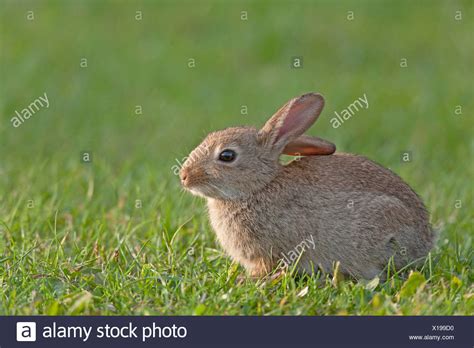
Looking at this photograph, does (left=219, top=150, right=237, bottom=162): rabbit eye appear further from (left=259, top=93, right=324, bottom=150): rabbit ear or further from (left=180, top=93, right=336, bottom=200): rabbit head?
(left=259, top=93, right=324, bottom=150): rabbit ear

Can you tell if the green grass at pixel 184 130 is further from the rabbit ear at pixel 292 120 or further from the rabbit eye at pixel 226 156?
the rabbit ear at pixel 292 120

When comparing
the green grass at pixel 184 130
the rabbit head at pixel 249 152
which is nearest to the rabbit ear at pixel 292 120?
the rabbit head at pixel 249 152

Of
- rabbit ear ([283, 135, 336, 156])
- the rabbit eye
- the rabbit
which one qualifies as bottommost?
the rabbit

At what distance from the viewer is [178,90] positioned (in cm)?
1234

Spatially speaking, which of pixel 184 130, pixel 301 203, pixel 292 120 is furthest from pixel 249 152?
pixel 184 130

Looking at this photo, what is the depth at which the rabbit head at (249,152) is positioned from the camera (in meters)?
6.29

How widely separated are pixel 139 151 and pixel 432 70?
5.43m

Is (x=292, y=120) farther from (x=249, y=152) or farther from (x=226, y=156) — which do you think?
(x=226, y=156)

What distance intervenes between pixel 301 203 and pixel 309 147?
536 millimetres

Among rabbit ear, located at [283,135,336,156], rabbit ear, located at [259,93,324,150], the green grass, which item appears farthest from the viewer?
rabbit ear, located at [283,135,336,156]

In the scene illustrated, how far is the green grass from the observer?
5746 mm

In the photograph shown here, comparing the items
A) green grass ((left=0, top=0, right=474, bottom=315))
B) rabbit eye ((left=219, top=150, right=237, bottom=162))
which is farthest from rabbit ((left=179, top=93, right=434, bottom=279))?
green grass ((left=0, top=0, right=474, bottom=315))

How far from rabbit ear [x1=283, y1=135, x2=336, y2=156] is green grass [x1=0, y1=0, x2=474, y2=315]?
923 mm

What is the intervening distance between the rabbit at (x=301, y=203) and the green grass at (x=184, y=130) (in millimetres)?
213
